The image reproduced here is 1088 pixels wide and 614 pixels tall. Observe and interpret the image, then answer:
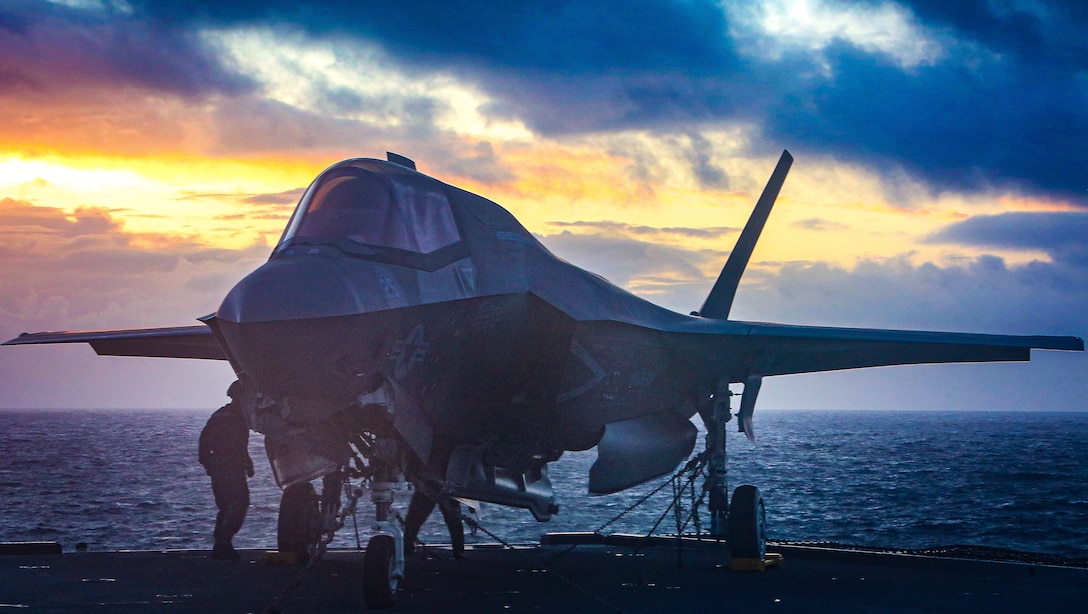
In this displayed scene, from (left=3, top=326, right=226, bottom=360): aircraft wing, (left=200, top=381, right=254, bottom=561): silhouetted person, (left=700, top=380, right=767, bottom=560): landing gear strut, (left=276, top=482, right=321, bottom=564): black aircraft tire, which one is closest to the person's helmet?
(left=200, top=381, right=254, bottom=561): silhouetted person

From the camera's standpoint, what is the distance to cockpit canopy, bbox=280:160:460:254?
29.4ft

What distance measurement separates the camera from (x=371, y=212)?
916 cm

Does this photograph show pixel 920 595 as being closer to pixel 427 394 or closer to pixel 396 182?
pixel 427 394

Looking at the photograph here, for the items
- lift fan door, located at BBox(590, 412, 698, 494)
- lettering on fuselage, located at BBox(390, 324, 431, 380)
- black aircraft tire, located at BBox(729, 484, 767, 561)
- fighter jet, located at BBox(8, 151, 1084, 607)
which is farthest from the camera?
black aircraft tire, located at BBox(729, 484, 767, 561)

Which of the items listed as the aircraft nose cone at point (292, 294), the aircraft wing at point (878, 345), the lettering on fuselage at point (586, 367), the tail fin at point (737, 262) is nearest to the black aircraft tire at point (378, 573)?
the aircraft nose cone at point (292, 294)

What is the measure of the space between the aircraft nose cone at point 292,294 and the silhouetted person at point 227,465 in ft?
23.3

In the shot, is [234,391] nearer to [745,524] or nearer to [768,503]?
[745,524]

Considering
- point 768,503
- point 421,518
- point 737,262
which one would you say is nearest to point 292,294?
point 421,518

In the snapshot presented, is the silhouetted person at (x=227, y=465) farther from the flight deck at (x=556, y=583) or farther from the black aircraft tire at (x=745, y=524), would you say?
the black aircraft tire at (x=745, y=524)

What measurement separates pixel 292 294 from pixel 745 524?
884cm

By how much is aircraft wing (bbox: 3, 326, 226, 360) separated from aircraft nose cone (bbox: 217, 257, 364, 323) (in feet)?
22.8

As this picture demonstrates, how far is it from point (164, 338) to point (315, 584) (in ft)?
15.7

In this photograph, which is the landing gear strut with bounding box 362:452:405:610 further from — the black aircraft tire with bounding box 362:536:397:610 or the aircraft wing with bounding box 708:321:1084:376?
the aircraft wing with bounding box 708:321:1084:376

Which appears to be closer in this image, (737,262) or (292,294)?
(292,294)
